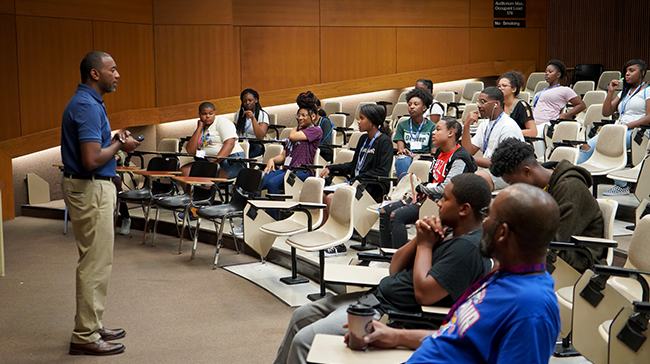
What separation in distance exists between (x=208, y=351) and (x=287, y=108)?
7.66 m

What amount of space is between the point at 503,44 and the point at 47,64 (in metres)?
9.14

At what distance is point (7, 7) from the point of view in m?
7.93

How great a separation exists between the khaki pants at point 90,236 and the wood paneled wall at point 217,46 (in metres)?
5.27

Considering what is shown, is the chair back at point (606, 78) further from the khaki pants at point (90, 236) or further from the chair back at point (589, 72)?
the khaki pants at point (90, 236)

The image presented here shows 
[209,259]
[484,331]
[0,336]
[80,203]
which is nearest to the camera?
[484,331]

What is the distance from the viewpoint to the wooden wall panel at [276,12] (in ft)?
33.9

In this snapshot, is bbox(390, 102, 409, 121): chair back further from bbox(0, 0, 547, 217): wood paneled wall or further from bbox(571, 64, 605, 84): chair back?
bbox(571, 64, 605, 84): chair back

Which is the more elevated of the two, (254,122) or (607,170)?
(254,122)

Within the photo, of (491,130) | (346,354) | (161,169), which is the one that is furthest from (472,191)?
(161,169)

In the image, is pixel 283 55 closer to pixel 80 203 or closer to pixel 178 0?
pixel 178 0

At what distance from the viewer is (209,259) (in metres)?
5.73

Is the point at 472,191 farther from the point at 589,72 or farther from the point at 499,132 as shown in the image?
the point at 589,72

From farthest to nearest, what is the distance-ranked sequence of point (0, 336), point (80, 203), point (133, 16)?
point (133, 16)
point (0, 336)
point (80, 203)

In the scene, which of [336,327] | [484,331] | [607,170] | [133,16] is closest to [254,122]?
[133,16]
